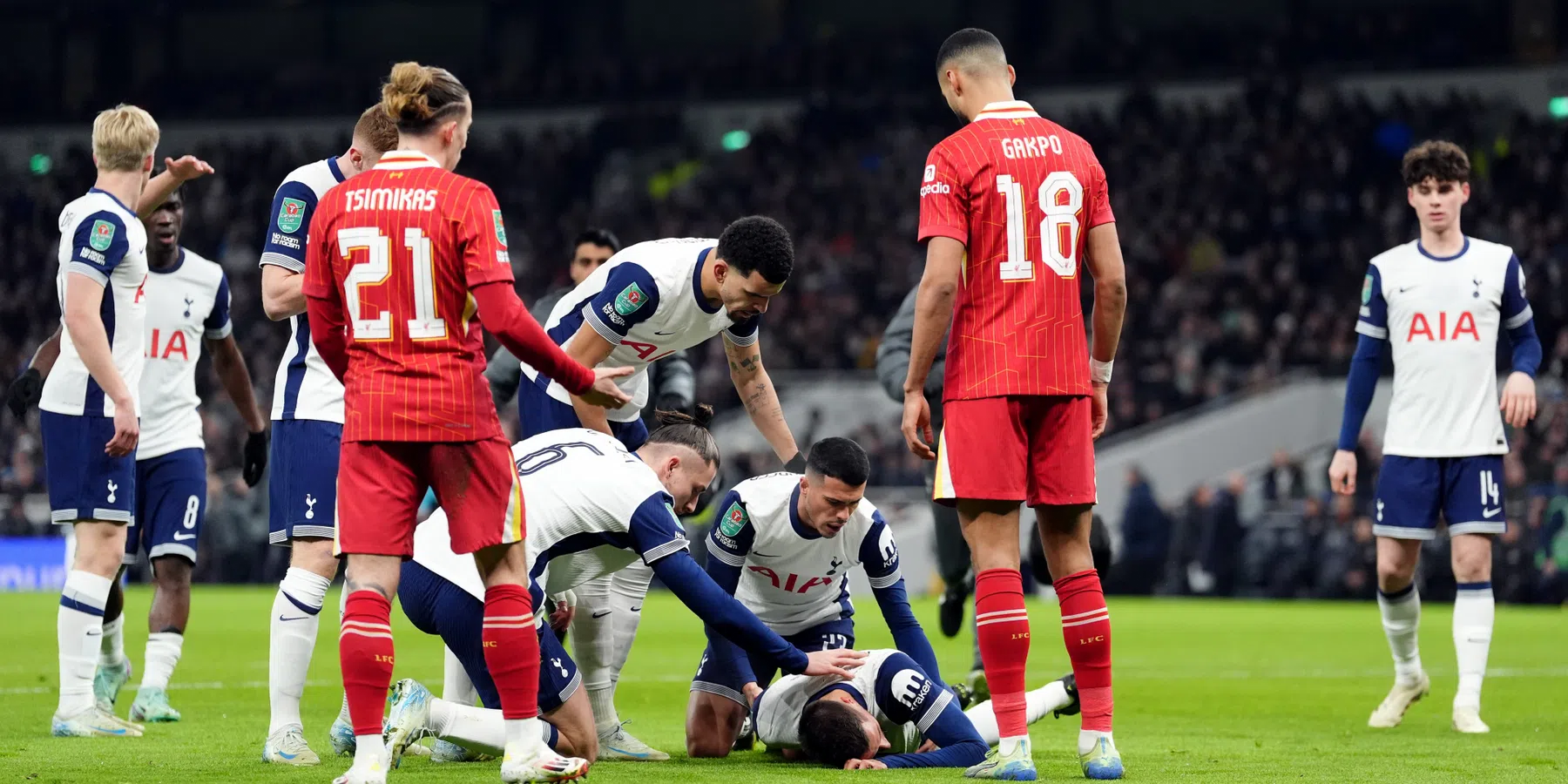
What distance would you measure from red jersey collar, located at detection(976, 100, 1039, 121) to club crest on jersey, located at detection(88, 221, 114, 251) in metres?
3.40

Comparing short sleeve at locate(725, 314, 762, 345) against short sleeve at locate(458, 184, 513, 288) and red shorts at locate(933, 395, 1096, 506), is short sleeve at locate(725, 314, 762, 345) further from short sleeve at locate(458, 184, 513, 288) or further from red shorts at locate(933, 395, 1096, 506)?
short sleeve at locate(458, 184, 513, 288)

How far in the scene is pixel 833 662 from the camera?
5.82 metres

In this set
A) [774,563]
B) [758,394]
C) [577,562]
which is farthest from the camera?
[758,394]

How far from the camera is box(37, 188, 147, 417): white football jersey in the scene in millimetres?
6758

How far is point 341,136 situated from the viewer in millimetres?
36500

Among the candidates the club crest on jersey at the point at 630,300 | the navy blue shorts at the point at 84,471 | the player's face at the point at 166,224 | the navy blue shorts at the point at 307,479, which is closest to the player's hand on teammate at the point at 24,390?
the navy blue shorts at the point at 84,471

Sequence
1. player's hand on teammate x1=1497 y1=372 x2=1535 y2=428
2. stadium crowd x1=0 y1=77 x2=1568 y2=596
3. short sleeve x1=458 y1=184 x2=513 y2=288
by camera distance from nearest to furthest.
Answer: short sleeve x1=458 y1=184 x2=513 y2=288, player's hand on teammate x1=1497 y1=372 x2=1535 y2=428, stadium crowd x1=0 y1=77 x2=1568 y2=596

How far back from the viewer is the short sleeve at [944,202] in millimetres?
5551

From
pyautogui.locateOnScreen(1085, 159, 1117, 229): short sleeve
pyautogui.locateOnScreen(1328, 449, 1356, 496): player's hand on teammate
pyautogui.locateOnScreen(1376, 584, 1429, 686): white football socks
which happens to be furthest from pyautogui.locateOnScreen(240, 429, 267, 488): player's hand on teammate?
pyautogui.locateOnScreen(1376, 584, 1429, 686): white football socks

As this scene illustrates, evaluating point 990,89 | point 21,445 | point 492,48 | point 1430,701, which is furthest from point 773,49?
point 990,89

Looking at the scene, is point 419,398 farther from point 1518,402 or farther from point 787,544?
point 1518,402

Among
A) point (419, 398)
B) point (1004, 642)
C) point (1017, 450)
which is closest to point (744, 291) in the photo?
point (1017, 450)

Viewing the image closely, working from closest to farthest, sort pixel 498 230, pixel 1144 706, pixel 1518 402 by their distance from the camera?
1. pixel 498 230
2. pixel 1518 402
3. pixel 1144 706

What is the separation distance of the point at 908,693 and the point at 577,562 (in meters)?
1.28
